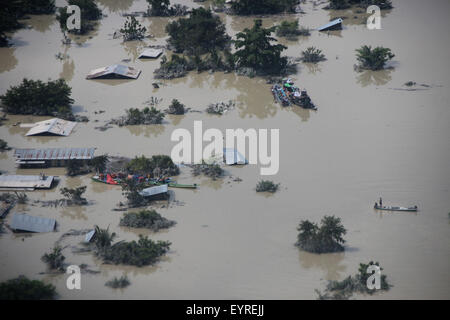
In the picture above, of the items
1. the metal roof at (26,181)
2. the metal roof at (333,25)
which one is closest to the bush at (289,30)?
the metal roof at (333,25)

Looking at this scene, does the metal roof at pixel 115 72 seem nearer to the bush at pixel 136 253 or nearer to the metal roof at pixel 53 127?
the metal roof at pixel 53 127

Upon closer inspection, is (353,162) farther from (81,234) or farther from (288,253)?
(81,234)

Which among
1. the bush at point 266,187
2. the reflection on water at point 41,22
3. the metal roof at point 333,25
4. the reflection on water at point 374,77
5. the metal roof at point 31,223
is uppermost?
the reflection on water at point 41,22

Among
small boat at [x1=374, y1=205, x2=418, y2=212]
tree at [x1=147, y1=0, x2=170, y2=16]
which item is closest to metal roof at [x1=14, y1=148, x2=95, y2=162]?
small boat at [x1=374, y1=205, x2=418, y2=212]

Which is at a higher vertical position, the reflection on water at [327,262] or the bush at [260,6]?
the bush at [260,6]

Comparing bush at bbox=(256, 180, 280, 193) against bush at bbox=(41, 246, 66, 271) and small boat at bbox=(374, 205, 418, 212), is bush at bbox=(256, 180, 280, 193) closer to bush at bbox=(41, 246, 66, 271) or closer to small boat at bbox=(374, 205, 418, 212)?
small boat at bbox=(374, 205, 418, 212)
